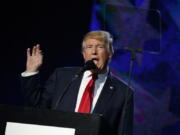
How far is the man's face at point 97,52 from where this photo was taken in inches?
97.3

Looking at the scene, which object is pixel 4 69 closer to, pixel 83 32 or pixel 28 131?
pixel 83 32

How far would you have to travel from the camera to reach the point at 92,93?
2.29 metres

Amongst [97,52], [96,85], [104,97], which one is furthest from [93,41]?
[104,97]

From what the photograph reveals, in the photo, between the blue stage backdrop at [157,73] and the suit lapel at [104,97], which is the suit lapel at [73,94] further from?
the blue stage backdrop at [157,73]

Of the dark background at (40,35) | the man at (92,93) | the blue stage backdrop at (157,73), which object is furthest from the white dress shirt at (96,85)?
the dark background at (40,35)

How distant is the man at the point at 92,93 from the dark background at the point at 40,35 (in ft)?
4.03

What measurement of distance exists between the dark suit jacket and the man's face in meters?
0.13

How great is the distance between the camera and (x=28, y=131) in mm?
1668

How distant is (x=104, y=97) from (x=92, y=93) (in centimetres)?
8

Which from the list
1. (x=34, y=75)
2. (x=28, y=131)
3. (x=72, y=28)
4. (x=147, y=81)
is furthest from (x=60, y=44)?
(x=28, y=131)

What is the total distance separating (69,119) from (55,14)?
2334mm

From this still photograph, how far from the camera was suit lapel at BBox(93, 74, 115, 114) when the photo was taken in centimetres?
225

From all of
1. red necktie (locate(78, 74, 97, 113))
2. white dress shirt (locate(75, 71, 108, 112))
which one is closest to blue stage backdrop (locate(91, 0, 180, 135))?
white dress shirt (locate(75, 71, 108, 112))

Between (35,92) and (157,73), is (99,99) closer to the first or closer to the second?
(35,92)
